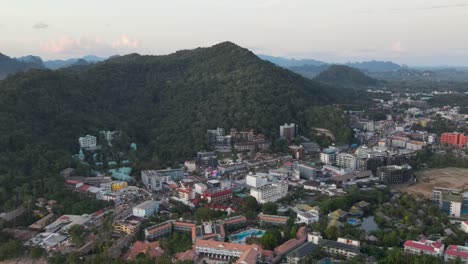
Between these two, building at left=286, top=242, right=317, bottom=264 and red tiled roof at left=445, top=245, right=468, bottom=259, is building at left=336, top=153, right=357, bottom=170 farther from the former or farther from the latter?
building at left=286, top=242, right=317, bottom=264

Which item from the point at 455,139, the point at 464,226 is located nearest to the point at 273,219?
the point at 464,226

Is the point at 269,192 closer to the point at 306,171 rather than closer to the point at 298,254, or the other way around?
the point at 306,171

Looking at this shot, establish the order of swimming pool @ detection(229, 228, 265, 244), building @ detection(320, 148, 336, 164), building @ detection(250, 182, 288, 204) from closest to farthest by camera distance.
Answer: swimming pool @ detection(229, 228, 265, 244) < building @ detection(250, 182, 288, 204) < building @ detection(320, 148, 336, 164)

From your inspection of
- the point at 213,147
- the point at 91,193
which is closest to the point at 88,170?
the point at 91,193

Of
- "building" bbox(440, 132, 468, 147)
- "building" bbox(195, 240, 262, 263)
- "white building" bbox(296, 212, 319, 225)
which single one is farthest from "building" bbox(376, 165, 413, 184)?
"building" bbox(195, 240, 262, 263)

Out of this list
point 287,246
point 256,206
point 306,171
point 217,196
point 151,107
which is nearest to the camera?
point 287,246

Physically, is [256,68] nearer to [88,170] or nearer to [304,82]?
[304,82]

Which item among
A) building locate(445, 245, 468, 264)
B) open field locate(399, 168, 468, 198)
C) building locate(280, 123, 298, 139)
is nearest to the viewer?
building locate(445, 245, 468, 264)
